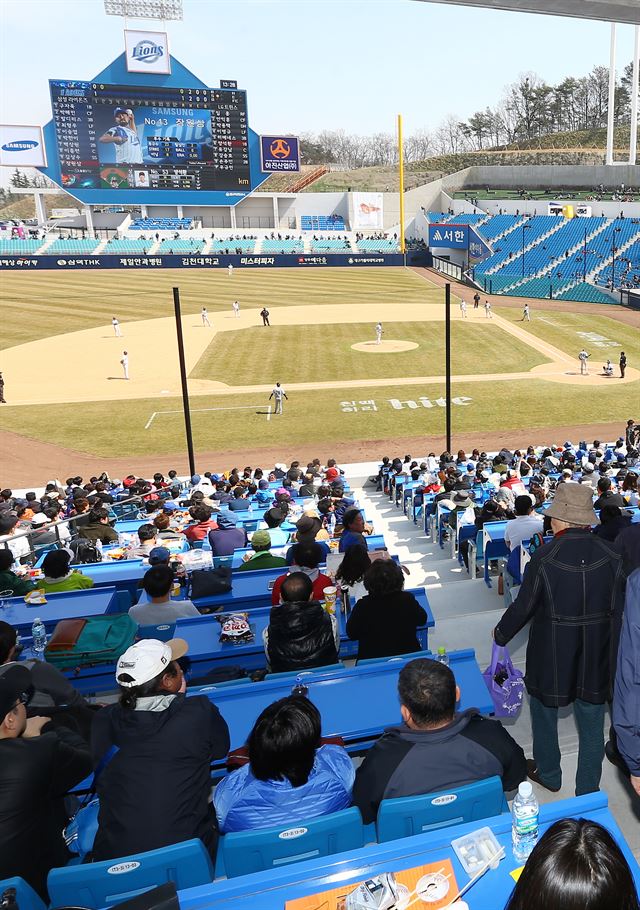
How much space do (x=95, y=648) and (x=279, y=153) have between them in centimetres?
9004

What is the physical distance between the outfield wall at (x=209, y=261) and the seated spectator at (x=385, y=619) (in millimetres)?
67739

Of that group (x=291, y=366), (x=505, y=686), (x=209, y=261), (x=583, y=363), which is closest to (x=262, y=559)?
(x=505, y=686)

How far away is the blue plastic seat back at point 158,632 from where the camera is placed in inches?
257

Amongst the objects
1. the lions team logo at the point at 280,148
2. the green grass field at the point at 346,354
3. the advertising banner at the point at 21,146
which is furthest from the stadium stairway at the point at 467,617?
the advertising banner at the point at 21,146

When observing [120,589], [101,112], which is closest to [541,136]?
[101,112]

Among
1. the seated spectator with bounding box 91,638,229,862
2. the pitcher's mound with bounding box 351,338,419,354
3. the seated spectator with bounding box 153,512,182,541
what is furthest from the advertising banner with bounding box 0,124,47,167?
the seated spectator with bounding box 91,638,229,862

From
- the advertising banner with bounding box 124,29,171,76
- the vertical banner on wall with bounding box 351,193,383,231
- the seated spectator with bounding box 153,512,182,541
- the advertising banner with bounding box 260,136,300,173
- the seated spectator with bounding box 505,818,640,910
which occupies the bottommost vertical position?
the seated spectator with bounding box 153,512,182,541

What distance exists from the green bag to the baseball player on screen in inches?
3398

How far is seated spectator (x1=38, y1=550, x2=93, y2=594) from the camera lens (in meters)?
8.12

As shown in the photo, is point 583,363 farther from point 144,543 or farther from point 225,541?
point 144,543

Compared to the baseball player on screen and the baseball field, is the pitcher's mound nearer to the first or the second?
the baseball field

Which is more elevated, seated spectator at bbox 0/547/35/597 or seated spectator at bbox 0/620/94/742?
seated spectator at bbox 0/620/94/742

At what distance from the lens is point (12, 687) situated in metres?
3.85

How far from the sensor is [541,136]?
455 feet
